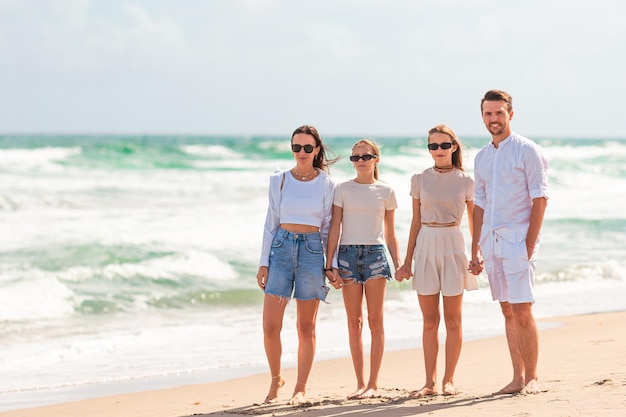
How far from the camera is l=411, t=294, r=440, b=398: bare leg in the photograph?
582 centimetres

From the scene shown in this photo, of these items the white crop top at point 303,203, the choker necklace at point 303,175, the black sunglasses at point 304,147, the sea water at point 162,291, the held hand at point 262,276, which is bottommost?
the sea water at point 162,291

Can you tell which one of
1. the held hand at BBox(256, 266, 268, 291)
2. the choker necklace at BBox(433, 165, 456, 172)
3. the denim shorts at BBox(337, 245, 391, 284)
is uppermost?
the choker necklace at BBox(433, 165, 456, 172)

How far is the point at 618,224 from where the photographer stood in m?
19.8

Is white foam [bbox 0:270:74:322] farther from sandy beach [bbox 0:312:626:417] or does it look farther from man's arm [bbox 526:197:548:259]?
man's arm [bbox 526:197:548:259]

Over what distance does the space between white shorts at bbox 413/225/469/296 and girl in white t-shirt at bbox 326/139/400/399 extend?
212 mm

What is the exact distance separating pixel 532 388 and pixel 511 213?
111cm

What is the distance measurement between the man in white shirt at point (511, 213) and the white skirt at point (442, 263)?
0.53 ft

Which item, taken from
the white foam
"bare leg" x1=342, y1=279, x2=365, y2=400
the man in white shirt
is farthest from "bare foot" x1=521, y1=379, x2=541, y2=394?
the white foam

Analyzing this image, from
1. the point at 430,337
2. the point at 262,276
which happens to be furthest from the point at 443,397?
the point at 262,276

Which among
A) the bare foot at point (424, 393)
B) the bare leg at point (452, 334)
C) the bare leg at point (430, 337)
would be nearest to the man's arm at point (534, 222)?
the bare leg at point (452, 334)

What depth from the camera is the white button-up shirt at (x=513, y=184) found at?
5.36m

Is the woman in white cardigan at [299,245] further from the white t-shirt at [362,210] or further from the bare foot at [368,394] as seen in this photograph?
the bare foot at [368,394]

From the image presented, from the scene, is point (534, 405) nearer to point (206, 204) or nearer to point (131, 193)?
point (206, 204)

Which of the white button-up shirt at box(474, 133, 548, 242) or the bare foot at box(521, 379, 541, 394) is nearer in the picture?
the white button-up shirt at box(474, 133, 548, 242)
